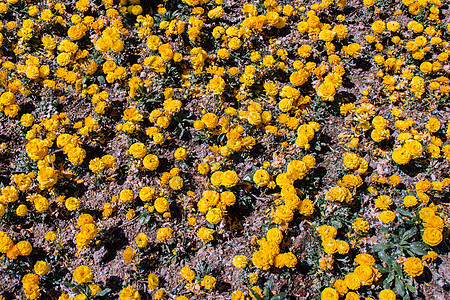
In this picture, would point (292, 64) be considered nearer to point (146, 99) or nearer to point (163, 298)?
point (146, 99)

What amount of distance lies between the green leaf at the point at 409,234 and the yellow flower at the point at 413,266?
1.40 feet

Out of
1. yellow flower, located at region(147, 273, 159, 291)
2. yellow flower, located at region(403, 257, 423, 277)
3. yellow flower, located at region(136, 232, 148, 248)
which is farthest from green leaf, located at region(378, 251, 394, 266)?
yellow flower, located at region(136, 232, 148, 248)

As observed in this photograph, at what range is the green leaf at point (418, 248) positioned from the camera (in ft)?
16.9

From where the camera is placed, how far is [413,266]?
15.7ft


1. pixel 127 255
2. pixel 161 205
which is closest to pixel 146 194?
pixel 161 205

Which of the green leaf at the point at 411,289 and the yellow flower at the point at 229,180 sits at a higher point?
the yellow flower at the point at 229,180

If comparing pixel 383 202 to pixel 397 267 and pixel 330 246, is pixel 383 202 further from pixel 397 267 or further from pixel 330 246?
pixel 330 246

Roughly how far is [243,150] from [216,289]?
2232 millimetres

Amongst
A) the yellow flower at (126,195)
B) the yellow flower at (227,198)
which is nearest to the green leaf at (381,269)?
the yellow flower at (227,198)

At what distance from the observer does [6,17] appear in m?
7.38

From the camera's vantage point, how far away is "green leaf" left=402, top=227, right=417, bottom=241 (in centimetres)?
522

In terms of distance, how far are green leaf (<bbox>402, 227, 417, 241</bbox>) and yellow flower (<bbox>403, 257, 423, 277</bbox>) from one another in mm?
426

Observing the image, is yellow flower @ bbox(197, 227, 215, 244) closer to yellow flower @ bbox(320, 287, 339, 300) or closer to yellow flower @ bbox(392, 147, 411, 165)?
yellow flower @ bbox(320, 287, 339, 300)

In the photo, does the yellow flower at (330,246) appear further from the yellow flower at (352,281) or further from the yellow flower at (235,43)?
the yellow flower at (235,43)
